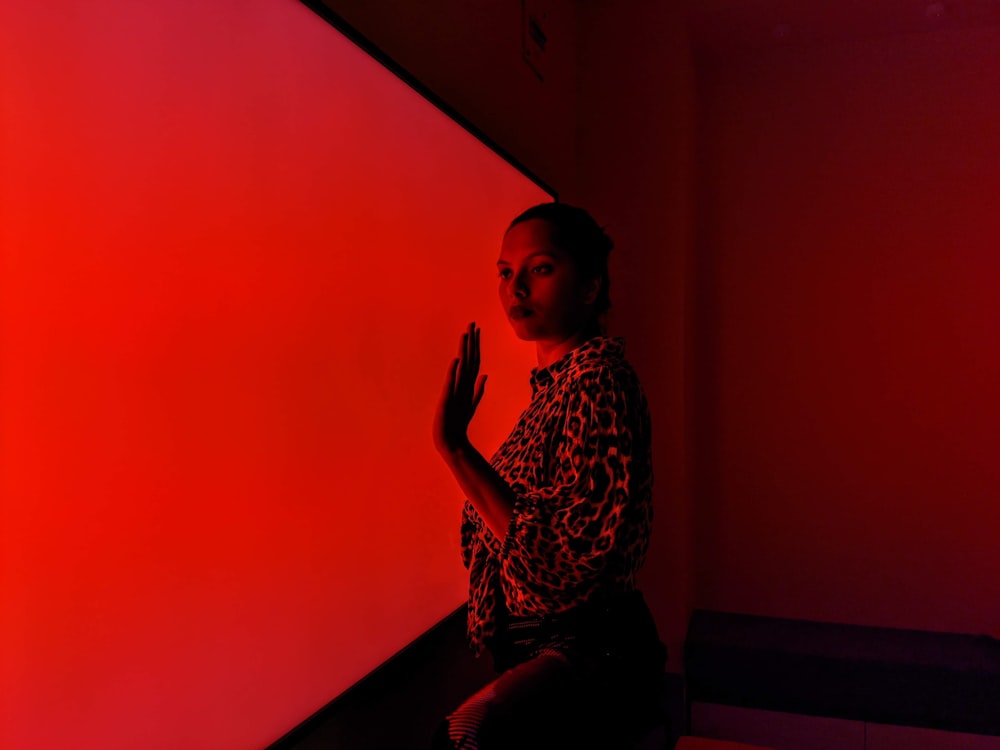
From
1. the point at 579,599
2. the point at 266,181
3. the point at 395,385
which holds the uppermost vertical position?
the point at 266,181

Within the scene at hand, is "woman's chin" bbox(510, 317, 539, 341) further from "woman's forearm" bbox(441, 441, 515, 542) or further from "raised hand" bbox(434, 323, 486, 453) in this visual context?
"woman's forearm" bbox(441, 441, 515, 542)

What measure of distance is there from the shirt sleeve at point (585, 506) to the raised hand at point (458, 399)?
13cm

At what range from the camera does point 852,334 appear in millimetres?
2848

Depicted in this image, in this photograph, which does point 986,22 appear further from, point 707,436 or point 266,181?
point 266,181

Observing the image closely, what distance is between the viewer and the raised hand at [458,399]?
38.7 inches

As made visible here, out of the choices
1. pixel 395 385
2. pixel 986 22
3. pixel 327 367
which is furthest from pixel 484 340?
pixel 986 22

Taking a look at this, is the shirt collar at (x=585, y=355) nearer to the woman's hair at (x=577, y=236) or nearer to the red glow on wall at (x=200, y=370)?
the woman's hair at (x=577, y=236)

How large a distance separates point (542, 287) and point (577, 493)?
14.7 inches

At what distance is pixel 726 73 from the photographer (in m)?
3.02

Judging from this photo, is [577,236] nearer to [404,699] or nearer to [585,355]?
[585,355]

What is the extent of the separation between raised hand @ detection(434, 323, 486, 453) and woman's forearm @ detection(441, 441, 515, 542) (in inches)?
0.5

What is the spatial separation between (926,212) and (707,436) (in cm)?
120

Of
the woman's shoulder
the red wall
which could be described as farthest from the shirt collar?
the red wall

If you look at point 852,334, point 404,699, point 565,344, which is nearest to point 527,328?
point 565,344
